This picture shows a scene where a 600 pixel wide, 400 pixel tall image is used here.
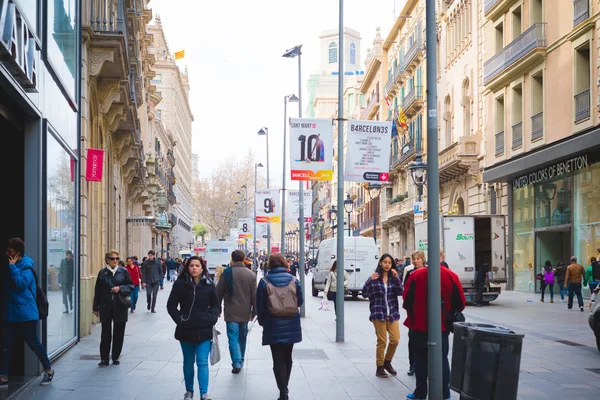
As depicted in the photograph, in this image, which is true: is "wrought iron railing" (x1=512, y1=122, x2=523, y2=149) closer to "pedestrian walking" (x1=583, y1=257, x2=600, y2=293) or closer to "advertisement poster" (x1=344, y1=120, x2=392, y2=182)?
"pedestrian walking" (x1=583, y1=257, x2=600, y2=293)

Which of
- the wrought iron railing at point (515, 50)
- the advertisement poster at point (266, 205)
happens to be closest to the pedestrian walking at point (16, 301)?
the advertisement poster at point (266, 205)

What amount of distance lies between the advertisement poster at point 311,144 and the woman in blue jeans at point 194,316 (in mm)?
8543

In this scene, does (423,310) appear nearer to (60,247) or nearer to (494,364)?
(494,364)

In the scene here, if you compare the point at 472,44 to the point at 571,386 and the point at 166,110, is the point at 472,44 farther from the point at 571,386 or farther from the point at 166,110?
the point at 166,110

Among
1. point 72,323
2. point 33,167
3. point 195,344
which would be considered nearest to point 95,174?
point 72,323

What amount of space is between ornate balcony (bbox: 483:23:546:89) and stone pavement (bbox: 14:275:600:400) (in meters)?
14.0

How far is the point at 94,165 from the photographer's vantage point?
17.0 m

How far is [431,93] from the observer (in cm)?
920

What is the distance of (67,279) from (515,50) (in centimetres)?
2363

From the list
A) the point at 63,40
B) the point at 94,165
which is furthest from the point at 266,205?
the point at 63,40

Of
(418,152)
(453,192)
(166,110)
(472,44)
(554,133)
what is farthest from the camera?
(166,110)

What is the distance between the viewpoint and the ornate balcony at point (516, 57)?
30.0 m

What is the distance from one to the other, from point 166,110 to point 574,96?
6350 cm

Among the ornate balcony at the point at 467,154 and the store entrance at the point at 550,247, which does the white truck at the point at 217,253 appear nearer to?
the ornate balcony at the point at 467,154
